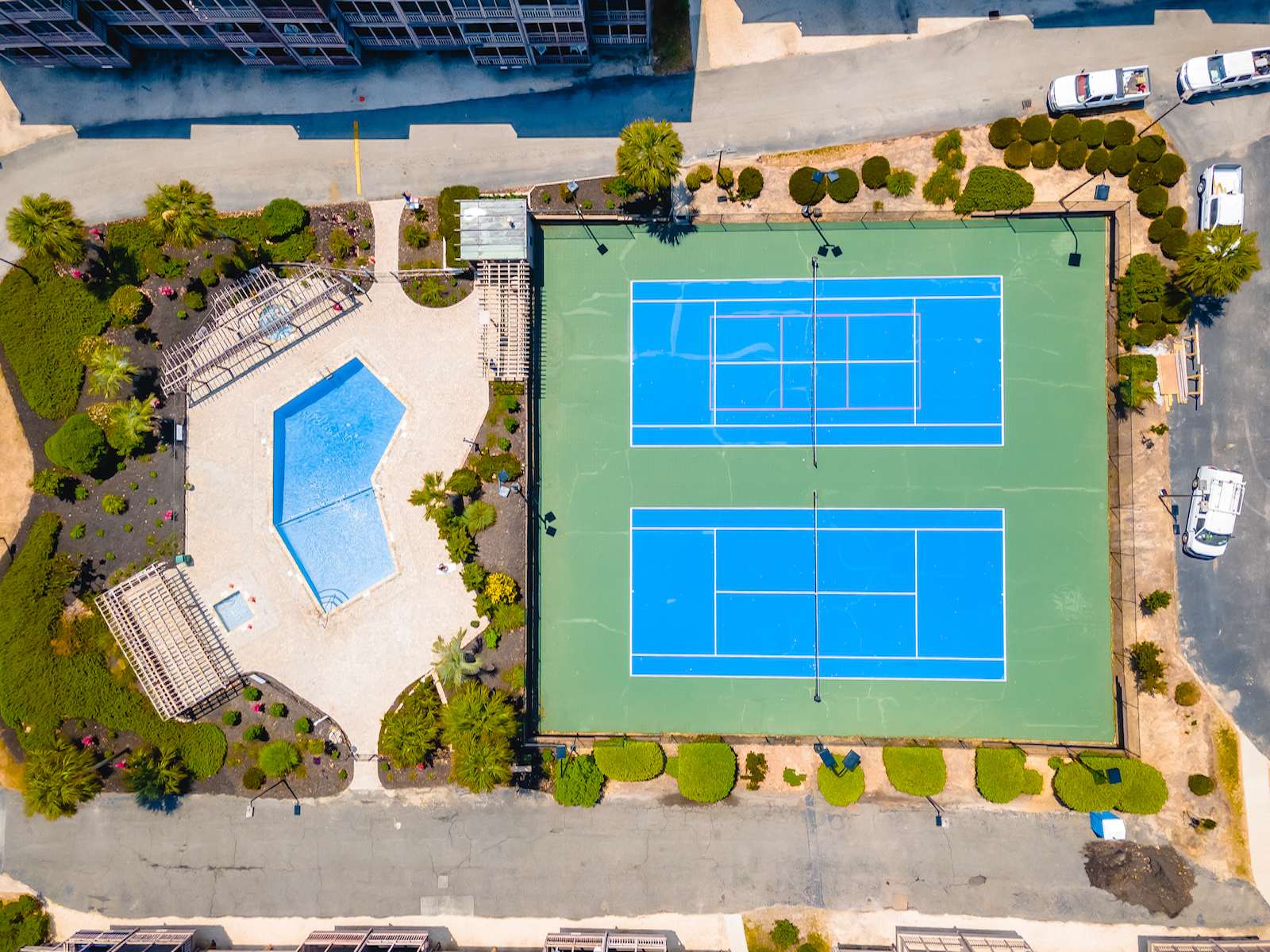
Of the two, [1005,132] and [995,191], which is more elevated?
[1005,132]

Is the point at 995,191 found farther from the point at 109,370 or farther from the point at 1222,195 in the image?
the point at 109,370

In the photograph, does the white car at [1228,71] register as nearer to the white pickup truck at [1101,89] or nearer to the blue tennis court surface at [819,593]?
the white pickup truck at [1101,89]

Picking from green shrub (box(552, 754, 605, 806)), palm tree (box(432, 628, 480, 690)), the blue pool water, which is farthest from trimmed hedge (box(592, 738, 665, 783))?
the blue pool water

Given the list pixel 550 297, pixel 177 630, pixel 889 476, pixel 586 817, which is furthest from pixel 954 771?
pixel 177 630

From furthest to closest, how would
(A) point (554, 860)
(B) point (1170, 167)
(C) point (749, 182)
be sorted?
(A) point (554, 860)
(C) point (749, 182)
(B) point (1170, 167)

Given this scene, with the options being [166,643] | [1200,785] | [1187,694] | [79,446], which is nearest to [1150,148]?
[1187,694]

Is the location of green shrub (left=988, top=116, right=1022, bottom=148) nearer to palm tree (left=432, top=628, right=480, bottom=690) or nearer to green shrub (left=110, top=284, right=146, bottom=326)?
palm tree (left=432, top=628, right=480, bottom=690)
